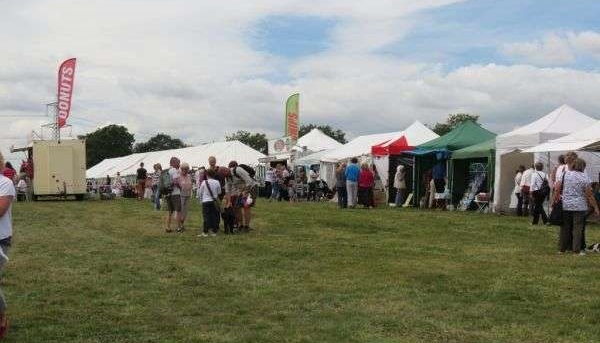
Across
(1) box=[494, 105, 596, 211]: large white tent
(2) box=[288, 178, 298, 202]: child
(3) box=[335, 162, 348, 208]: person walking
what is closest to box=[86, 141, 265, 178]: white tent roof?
(2) box=[288, 178, 298, 202]: child

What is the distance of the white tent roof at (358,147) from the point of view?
97.1 ft

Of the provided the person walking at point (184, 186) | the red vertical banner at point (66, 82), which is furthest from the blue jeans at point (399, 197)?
the red vertical banner at point (66, 82)

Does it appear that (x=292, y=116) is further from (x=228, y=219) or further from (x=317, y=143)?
(x=228, y=219)

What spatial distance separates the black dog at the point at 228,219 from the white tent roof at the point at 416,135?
43.9ft

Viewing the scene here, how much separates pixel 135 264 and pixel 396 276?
360 centimetres

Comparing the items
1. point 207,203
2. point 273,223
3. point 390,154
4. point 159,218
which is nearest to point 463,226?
point 273,223

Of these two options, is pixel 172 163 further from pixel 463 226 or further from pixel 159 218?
pixel 463 226

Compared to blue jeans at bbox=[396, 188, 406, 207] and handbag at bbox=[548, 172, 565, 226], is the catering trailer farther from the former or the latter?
handbag at bbox=[548, 172, 565, 226]

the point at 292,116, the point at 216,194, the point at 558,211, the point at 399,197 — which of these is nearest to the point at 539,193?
the point at 558,211

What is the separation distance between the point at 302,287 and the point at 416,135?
2006cm

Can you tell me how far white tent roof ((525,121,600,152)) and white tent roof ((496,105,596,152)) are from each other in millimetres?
1279

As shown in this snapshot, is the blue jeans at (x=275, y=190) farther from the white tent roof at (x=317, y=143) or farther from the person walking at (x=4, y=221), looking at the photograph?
the person walking at (x=4, y=221)

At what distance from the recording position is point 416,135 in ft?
90.9

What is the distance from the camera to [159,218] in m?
18.9
